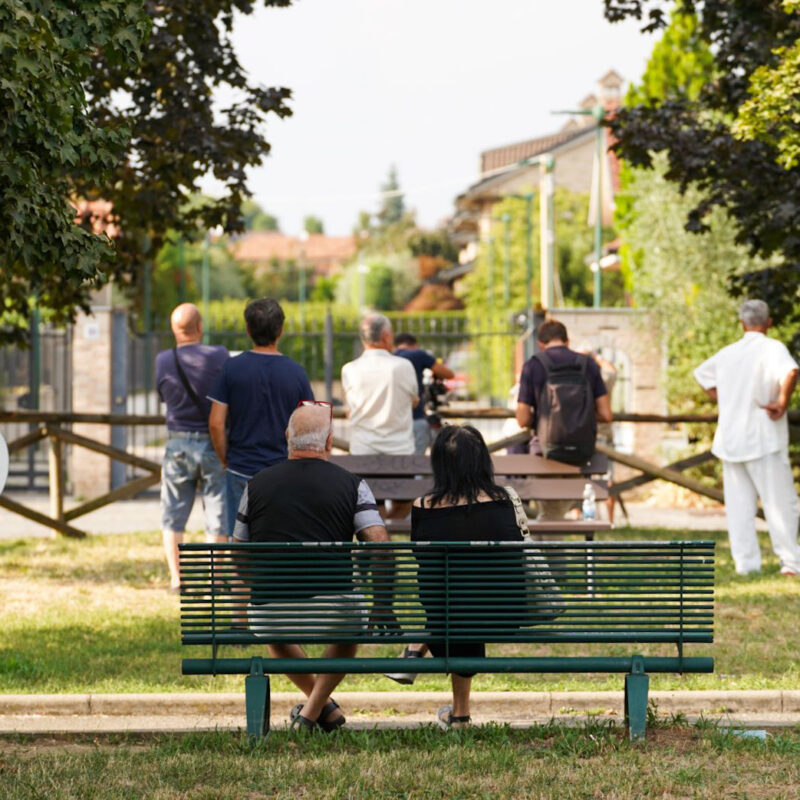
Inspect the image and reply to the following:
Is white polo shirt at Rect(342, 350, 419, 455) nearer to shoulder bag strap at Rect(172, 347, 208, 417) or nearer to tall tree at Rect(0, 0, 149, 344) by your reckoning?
shoulder bag strap at Rect(172, 347, 208, 417)

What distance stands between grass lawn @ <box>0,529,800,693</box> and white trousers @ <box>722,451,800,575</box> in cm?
17

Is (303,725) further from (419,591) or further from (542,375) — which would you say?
(542,375)

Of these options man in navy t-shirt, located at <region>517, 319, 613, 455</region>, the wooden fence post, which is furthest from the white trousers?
the wooden fence post

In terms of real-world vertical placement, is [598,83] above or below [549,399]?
above

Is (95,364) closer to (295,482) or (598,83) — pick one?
(295,482)

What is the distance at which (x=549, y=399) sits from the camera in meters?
10.9

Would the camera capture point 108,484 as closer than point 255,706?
No

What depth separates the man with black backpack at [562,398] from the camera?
10906mm

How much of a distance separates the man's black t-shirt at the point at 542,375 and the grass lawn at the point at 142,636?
164 cm

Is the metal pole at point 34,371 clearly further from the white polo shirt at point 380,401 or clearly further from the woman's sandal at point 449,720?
the woman's sandal at point 449,720

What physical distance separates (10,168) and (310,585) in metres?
2.01

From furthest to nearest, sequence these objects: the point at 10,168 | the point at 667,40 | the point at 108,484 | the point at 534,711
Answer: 1. the point at 667,40
2. the point at 108,484
3. the point at 534,711
4. the point at 10,168

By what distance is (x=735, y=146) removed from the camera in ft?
44.7

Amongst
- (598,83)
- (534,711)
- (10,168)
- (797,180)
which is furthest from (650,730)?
(598,83)
